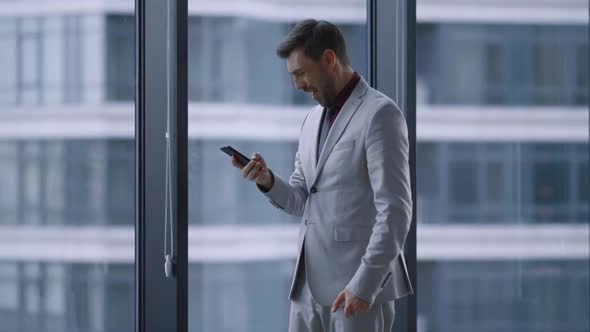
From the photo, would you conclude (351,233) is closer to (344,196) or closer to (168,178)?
(344,196)

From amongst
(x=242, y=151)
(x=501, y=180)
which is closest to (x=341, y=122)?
(x=242, y=151)

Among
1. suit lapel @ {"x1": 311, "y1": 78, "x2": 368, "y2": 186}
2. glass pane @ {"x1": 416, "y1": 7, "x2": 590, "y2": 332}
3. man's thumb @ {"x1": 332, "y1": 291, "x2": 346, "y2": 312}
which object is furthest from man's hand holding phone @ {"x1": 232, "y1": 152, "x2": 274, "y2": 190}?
glass pane @ {"x1": 416, "y1": 7, "x2": 590, "y2": 332}

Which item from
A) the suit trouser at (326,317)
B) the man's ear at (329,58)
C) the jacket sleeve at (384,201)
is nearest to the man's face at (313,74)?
the man's ear at (329,58)

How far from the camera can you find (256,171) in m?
1.76

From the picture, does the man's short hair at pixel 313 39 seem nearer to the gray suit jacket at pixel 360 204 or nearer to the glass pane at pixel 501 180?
the gray suit jacket at pixel 360 204

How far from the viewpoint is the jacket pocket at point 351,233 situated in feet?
5.44

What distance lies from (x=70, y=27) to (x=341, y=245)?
0.98 metres

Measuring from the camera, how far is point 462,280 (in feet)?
8.40

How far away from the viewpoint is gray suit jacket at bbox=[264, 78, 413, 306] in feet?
5.15

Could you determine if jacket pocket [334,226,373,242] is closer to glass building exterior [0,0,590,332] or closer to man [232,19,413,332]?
man [232,19,413,332]

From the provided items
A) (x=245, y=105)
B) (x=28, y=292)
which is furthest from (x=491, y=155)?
(x=28, y=292)

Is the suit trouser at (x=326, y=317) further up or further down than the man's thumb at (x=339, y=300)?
further down

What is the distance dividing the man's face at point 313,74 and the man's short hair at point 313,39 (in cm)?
1

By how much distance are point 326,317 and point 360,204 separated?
0.88ft
